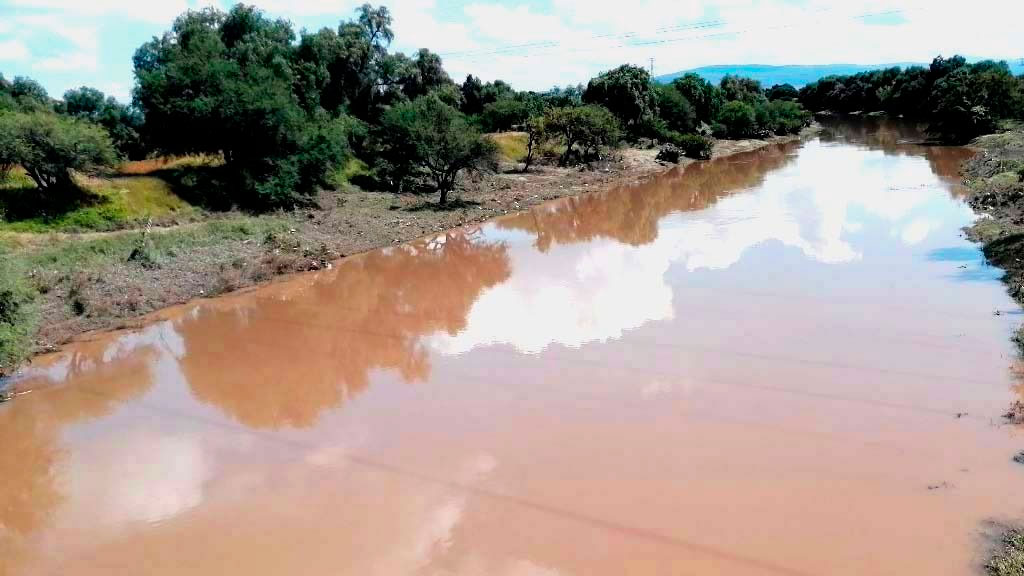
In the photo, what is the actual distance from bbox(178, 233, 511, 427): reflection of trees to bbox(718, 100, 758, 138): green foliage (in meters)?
48.3

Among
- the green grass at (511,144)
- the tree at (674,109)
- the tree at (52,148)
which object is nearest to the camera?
the tree at (52,148)

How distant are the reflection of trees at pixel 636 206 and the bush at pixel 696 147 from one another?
5.20 m

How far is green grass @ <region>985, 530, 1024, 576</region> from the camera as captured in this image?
705 cm

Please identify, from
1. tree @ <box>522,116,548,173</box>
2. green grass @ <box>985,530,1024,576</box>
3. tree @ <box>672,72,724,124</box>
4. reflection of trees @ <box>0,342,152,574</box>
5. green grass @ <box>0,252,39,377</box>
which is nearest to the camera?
green grass @ <box>985,530,1024,576</box>

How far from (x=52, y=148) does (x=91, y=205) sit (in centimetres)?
222

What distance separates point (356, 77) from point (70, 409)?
32345 millimetres

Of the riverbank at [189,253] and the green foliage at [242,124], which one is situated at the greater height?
the green foliage at [242,124]

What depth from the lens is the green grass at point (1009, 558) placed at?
7.05 metres

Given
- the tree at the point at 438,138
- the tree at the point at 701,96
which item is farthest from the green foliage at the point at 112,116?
the tree at the point at 701,96

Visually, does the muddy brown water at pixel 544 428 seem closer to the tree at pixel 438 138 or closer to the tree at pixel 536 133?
the tree at pixel 438 138

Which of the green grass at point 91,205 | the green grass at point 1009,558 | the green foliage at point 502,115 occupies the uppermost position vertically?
the green foliage at point 502,115

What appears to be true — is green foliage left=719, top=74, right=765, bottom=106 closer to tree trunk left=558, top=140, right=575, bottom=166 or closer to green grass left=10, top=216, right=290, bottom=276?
tree trunk left=558, top=140, right=575, bottom=166

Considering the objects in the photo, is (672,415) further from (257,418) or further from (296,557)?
(257,418)

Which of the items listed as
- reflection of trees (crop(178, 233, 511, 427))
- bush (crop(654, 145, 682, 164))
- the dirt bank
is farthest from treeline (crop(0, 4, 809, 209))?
the dirt bank
